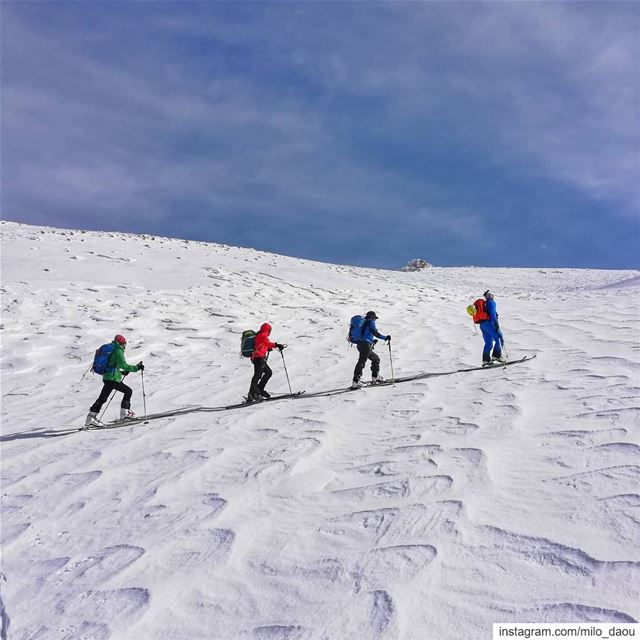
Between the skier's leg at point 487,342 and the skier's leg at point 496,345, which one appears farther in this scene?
the skier's leg at point 496,345

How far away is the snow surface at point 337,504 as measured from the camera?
9.39 ft

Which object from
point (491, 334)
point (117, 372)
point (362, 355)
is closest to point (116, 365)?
point (117, 372)

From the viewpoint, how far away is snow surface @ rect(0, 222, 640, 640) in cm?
286

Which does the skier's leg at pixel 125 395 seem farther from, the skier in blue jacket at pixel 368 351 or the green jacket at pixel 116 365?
the skier in blue jacket at pixel 368 351

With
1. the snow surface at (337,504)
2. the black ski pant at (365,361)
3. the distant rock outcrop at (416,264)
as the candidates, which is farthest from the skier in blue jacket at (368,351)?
the distant rock outcrop at (416,264)

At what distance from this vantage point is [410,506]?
382 cm

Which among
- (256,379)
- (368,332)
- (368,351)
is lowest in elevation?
(256,379)

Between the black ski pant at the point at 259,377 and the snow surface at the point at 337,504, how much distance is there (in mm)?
571

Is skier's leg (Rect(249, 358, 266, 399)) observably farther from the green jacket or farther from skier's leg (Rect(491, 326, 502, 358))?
skier's leg (Rect(491, 326, 502, 358))

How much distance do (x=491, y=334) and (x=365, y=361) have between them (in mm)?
2565

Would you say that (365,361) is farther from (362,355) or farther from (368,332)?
(368,332)

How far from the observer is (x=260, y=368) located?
344 inches

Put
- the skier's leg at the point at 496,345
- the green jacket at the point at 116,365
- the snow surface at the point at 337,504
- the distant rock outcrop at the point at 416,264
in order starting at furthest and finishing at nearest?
the distant rock outcrop at the point at 416,264 → the skier's leg at the point at 496,345 → the green jacket at the point at 116,365 → the snow surface at the point at 337,504

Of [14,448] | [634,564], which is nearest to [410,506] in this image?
[634,564]
